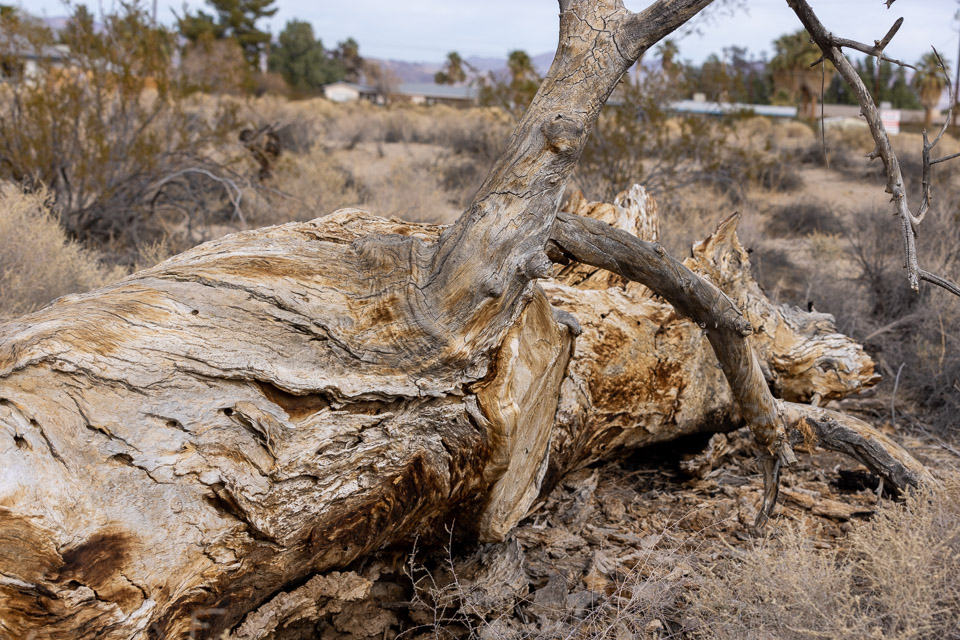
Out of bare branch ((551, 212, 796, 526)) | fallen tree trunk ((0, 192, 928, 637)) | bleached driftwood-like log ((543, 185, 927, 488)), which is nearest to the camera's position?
fallen tree trunk ((0, 192, 928, 637))

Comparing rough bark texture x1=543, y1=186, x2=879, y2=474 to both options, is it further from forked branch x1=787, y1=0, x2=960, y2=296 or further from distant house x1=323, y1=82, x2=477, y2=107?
distant house x1=323, y1=82, x2=477, y2=107

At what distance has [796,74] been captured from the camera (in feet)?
126

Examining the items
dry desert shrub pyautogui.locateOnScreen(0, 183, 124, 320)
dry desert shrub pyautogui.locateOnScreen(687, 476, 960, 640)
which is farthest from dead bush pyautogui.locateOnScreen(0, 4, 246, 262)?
dry desert shrub pyautogui.locateOnScreen(687, 476, 960, 640)

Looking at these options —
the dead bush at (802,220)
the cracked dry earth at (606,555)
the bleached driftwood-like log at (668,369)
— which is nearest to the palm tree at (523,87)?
the dead bush at (802,220)

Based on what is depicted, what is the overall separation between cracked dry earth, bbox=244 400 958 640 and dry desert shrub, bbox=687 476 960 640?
20cm

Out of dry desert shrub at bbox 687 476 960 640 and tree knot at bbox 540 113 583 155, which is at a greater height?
tree knot at bbox 540 113 583 155

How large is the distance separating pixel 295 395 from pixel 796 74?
41802 millimetres

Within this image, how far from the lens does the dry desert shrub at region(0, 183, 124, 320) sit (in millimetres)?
4551

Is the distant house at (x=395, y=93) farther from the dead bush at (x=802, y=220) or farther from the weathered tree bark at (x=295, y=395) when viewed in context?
the weathered tree bark at (x=295, y=395)

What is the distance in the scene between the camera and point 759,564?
257 centimetres

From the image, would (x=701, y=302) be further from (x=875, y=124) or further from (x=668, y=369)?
(x=875, y=124)

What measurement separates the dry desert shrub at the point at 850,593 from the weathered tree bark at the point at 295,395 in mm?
829

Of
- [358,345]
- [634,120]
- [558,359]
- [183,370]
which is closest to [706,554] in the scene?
[558,359]

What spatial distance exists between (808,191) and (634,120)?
511 centimetres
